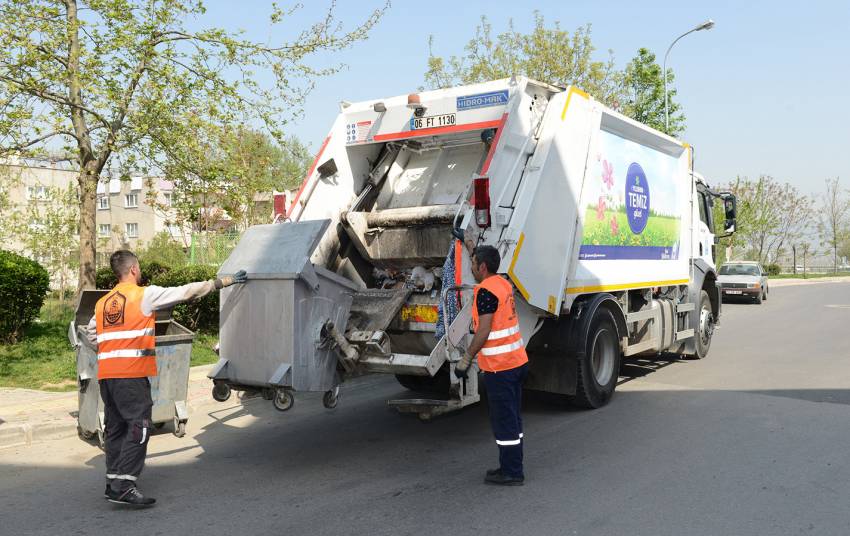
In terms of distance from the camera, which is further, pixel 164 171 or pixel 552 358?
pixel 164 171

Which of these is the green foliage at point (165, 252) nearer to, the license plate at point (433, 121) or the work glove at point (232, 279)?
the license plate at point (433, 121)

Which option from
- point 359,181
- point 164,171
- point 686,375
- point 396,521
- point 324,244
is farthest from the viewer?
point 164,171

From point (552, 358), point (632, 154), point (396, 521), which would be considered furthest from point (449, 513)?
point (632, 154)

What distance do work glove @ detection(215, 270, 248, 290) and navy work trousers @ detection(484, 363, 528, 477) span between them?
1.85m

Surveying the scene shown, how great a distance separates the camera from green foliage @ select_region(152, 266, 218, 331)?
1042cm

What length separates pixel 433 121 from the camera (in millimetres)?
6305

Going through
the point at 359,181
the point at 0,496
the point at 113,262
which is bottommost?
the point at 0,496

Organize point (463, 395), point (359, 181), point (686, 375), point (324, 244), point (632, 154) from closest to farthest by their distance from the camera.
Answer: point (463, 395) < point (324, 244) < point (359, 181) < point (632, 154) < point (686, 375)

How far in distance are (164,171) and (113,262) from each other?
230 inches

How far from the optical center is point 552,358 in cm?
644

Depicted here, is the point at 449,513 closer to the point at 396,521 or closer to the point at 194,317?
the point at 396,521

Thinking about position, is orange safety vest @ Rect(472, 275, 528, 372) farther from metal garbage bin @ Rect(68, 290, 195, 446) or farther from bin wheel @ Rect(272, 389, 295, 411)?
metal garbage bin @ Rect(68, 290, 195, 446)

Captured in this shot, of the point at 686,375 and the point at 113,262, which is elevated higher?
the point at 113,262

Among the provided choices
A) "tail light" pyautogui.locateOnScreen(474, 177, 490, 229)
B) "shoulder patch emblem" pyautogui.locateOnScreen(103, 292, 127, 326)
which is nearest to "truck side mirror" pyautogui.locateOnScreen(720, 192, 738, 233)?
"tail light" pyautogui.locateOnScreen(474, 177, 490, 229)
